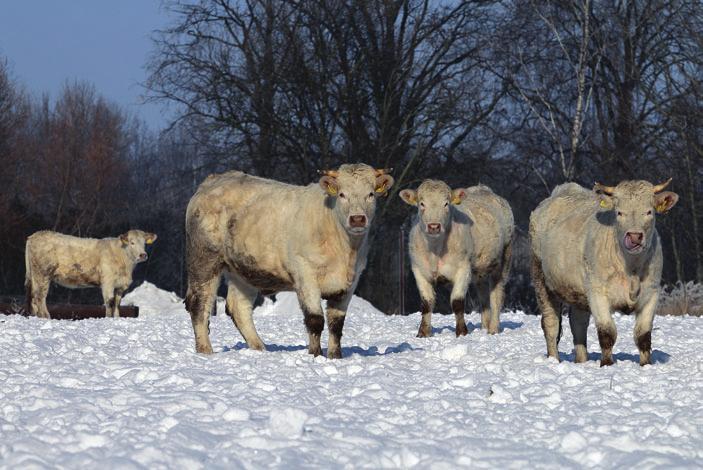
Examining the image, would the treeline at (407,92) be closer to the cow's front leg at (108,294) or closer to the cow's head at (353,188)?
the cow's front leg at (108,294)

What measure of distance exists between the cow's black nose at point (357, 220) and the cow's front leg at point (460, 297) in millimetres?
4140

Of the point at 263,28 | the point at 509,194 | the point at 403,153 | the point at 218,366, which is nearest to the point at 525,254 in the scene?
the point at 509,194

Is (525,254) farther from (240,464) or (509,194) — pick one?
(240,464)

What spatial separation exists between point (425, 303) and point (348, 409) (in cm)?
758

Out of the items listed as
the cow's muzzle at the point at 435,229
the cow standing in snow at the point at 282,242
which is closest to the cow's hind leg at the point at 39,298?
the cow's muzzle at the point at 435,229

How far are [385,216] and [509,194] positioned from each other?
430cm

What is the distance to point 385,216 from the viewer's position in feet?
95.6

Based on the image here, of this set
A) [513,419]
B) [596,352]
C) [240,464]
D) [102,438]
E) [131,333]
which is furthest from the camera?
[131,333]

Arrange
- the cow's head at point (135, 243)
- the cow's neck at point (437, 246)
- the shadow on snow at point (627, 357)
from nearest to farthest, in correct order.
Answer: the shadow on snow at point (627, 357), the cow's neck at point (437, 246), the cow's head at point (135, 243)

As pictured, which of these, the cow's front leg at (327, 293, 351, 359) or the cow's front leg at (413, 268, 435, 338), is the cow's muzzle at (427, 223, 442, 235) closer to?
the cow's front leg at (413, 268, 435, 338)

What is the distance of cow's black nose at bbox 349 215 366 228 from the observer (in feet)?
33.1

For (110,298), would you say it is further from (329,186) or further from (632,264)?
(632,264)

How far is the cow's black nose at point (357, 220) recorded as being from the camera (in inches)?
397

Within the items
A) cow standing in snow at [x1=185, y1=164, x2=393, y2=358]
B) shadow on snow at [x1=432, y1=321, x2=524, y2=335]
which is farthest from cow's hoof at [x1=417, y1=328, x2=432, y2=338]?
cow standing in snow at [x1=185, y1=164, x2=393, y2=358]
